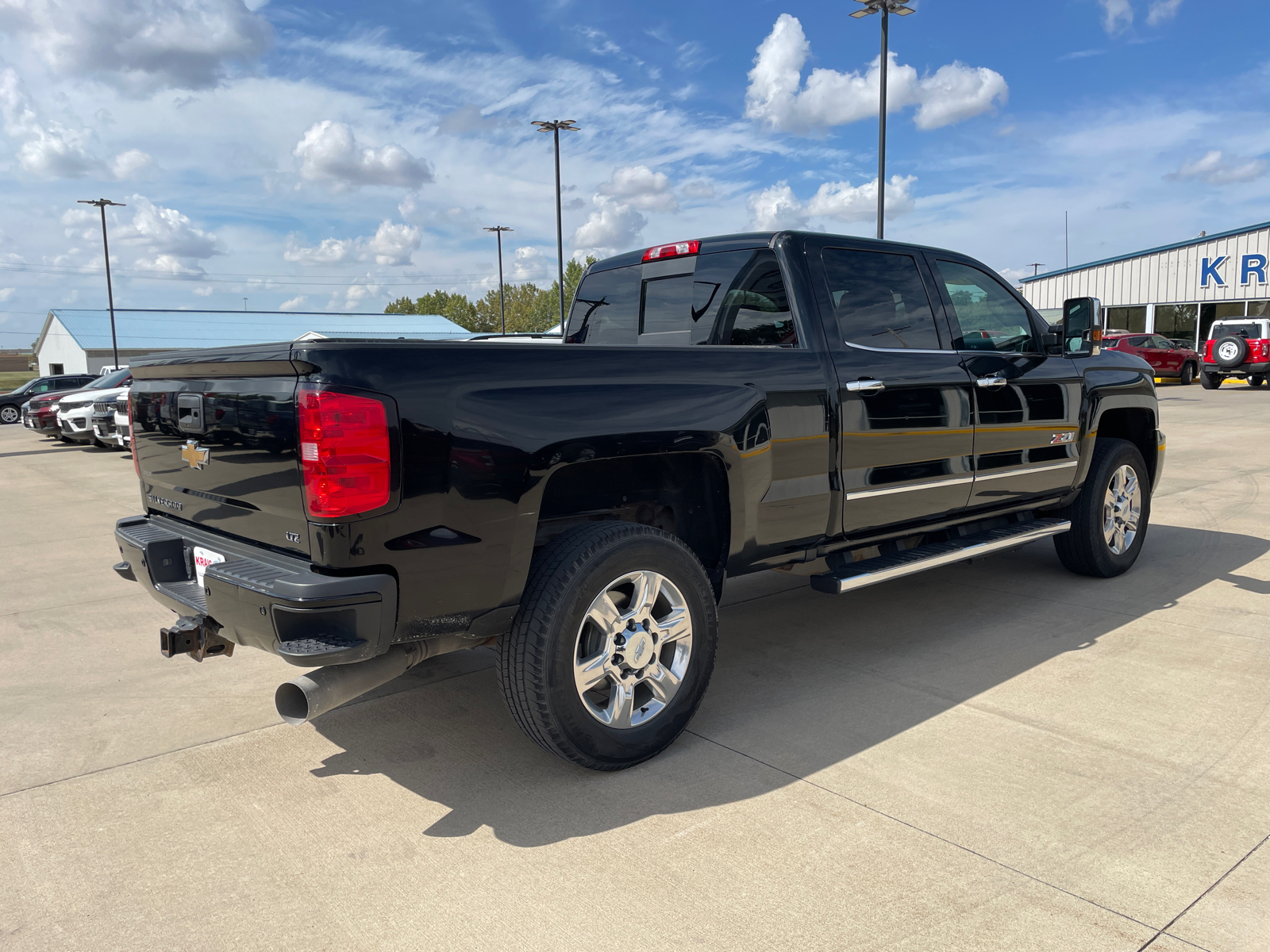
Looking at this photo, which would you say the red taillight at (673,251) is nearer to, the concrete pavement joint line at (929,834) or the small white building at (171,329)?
the concrete pavement joint line at (929,834)

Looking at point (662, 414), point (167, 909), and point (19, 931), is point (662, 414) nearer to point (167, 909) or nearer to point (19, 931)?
point (167, 909)

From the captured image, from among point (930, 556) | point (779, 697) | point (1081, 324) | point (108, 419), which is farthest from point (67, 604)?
point (108, 419)

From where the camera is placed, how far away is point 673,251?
4.61 metres

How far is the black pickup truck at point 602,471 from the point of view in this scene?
272 centimetres

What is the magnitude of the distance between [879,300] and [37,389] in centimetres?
3118

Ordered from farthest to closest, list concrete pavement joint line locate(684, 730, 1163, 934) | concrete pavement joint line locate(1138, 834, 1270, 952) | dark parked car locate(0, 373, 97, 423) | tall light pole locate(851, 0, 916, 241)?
dark parked car locate(0, 373, 97, 423) < tall light pole locate(851, 0, 916, 241) < concrete pavement joint line locate(684, 730, 1163, 934) < concrete pavement joint line locate(1138, 834, 1270, 952)

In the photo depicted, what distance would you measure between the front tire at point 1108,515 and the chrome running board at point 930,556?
0.33 m

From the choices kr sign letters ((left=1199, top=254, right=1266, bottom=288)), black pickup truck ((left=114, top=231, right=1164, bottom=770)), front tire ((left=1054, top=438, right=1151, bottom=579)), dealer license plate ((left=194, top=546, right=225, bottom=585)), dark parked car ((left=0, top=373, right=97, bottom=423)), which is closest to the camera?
black pickup truck ((left=114, top=231, right=1164, bottom=770))

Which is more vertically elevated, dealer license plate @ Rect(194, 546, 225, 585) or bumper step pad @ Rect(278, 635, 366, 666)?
dealer license plate @ Rect(194, 546, 225, 585)

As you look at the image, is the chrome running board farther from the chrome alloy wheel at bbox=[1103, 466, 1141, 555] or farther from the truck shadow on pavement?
the chrome alloy wheel at bbox=[1103, 466, 1141, 555]

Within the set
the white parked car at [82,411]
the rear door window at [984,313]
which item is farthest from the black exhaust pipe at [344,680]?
the white parked car at [82,411]

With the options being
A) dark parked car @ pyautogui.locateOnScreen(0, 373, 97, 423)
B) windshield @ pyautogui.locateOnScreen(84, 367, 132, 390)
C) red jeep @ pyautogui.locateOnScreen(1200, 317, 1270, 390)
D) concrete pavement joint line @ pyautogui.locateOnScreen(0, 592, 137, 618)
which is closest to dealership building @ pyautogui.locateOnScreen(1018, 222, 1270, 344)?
red jeep @ pyautogui.locateOnScreen(1200, 317, 1270, 390)

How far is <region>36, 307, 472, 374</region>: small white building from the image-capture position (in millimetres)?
60625

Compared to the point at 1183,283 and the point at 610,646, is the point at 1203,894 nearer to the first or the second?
the point at 610,646
